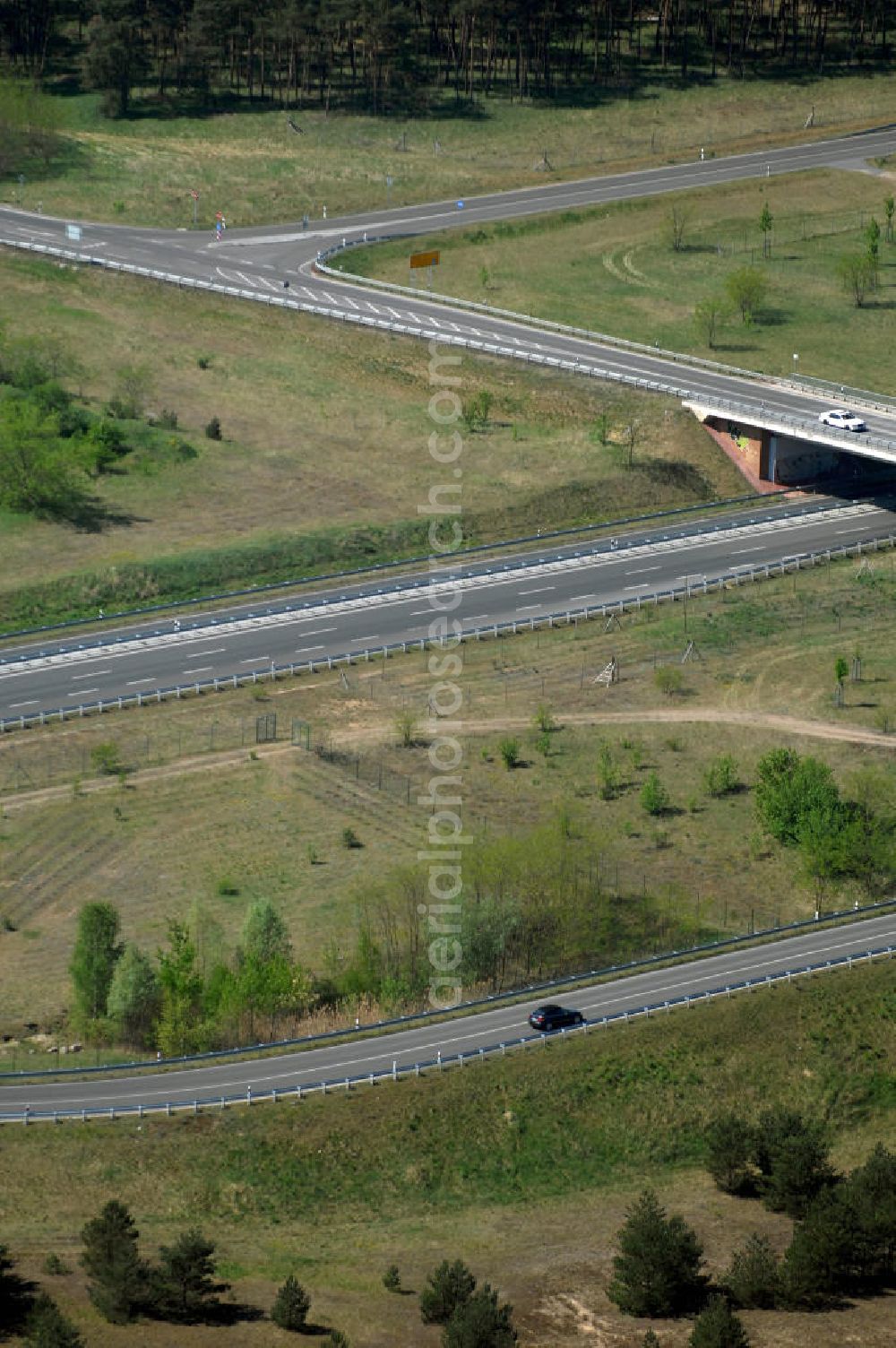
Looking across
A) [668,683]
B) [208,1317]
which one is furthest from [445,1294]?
[668,683]

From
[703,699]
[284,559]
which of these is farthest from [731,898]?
[284,559]

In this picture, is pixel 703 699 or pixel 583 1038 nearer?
pixel 583 1038

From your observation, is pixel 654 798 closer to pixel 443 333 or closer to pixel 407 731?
pixel 407 731

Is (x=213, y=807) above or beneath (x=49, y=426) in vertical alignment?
beneath

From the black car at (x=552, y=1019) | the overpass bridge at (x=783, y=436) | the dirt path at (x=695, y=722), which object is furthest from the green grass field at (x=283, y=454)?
the black car at (x=552, y=1019)

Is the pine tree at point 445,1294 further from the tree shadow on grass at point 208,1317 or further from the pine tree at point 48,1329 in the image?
the pine tree at point 48,1329

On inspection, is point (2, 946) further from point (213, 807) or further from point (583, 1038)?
point (583, 1038)
